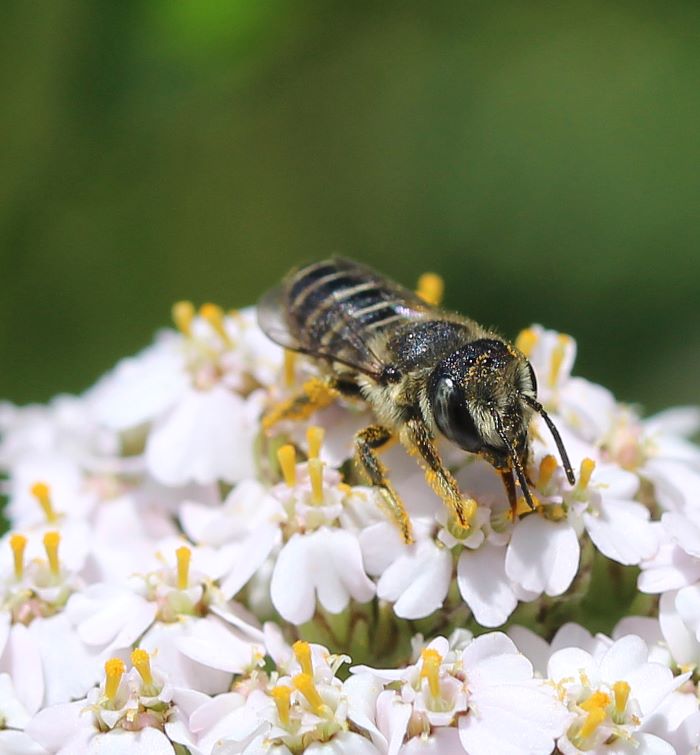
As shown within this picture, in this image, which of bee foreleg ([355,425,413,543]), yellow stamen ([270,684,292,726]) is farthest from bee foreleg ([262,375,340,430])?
yellow stamen ([270,684,292,726])

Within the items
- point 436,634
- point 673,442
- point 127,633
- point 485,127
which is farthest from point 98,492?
point 485,127

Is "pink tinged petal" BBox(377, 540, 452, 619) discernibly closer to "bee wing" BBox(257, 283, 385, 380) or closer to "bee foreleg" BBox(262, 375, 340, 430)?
"bee wing" BBox(257, 283, 385, 380)

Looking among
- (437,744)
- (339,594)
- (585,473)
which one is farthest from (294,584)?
(585,473)

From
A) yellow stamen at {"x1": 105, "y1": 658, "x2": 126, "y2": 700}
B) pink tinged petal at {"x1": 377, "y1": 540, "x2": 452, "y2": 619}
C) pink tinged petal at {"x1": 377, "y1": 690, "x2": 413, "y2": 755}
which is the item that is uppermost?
pink tinged petal at {"x1": 377, "y1": 540, "x2": 452, "y2": 619}

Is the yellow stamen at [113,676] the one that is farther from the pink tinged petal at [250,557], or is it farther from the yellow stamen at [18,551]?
the yellow stamen at [18,551]

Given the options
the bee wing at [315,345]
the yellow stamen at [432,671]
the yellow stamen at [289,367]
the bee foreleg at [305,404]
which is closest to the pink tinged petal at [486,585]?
the yellow stamen at [432,671]
